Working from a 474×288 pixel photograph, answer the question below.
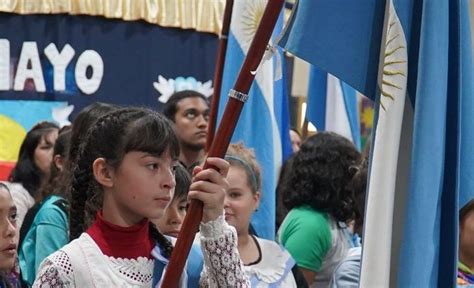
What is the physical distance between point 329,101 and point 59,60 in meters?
1.71

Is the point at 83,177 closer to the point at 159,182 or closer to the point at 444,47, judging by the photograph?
the point at 159,182

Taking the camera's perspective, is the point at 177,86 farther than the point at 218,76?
Yes

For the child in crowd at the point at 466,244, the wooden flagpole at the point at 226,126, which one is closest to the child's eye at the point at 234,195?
the child in crowd at the point at 466,244

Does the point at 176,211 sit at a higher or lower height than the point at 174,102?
lower

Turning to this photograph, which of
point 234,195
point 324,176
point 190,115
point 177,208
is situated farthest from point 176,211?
point 190,115

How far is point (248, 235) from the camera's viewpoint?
421 cm

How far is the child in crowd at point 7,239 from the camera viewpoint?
3.43 m

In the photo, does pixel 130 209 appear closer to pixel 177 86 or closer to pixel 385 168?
pixel 385 168

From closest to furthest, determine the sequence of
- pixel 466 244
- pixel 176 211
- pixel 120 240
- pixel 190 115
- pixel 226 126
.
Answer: pixel 226 126 < pixel 120 240 < pixel 466 244 < pixel 176 211 < pixel 190 115

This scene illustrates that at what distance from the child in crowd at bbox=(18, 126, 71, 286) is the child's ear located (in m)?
0.88

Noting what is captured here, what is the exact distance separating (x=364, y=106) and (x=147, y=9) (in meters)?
5.03

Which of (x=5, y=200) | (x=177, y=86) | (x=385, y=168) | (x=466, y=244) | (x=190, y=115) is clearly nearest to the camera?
(x=385, y=168)

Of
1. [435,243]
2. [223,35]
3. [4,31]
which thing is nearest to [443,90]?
[435,243]

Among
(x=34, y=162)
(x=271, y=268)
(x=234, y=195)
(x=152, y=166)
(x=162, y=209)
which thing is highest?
(x=152, y=166)
